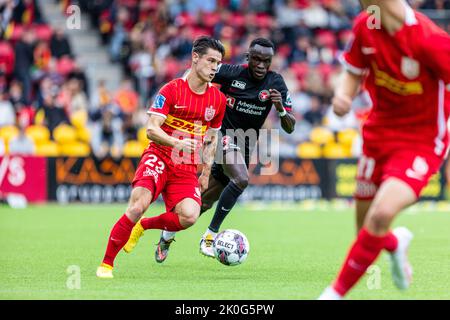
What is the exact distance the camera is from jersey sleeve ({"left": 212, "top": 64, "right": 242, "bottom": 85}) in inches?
438

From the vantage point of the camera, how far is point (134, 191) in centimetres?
934

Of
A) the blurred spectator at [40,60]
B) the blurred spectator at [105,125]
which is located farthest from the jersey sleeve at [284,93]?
the blurred spectator at [40,60]

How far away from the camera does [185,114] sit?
973cm

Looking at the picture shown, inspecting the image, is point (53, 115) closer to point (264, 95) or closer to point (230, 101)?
point (230, 101)

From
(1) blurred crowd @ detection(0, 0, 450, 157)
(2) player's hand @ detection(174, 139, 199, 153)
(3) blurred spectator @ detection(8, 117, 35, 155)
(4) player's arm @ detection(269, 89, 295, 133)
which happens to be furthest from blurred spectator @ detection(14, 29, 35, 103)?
(2) player's hand @ detection(174, 139, 199, 153)

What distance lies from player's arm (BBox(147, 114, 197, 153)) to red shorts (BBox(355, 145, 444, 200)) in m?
2.24

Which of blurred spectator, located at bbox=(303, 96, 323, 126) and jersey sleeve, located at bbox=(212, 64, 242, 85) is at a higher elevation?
jersey sleeve, located at bbox=(212, 64, 242, 85)

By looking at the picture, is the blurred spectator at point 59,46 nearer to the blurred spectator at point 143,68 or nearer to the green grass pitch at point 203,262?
the blurred spectator at point 143,68

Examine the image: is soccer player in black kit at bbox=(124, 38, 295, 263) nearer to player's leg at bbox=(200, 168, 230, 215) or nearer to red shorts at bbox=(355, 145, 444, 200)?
player's leg at bbox=(200, 168, 230, 215)

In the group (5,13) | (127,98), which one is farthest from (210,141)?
(5,13)

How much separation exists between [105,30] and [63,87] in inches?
147

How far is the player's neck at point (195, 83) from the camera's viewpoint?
9797 millimetres
